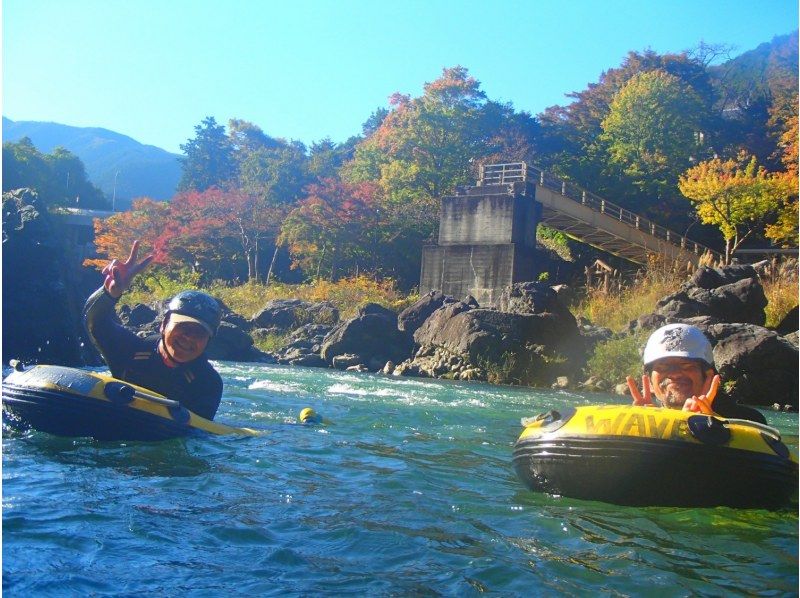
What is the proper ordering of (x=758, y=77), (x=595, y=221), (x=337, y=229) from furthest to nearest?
(x=758, y=77)
(x=337, y=229)
(x=595, y=221)

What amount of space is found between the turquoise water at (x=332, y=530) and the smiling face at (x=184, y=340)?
24.9 inches

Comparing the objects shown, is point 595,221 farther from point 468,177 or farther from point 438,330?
point 438,330

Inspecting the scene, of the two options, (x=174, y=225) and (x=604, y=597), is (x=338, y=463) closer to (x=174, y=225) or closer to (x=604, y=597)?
(x=604, y=597)

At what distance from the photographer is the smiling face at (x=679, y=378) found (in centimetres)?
443

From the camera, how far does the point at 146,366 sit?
5633mm

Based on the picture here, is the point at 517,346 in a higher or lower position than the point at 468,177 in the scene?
lower

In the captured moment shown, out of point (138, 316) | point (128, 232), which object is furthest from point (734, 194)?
point (128, 232)

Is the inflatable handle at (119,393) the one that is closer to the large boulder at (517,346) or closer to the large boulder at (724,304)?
the large boulder at (517,346)

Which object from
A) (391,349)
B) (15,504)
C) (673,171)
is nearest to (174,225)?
(391,349)

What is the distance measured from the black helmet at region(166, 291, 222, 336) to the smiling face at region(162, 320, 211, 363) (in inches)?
1.8

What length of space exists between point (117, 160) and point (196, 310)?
3846 cm

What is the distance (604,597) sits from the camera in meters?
2.76

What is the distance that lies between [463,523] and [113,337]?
299 cm

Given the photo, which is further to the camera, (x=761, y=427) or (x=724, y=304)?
(x=724, y=304)
